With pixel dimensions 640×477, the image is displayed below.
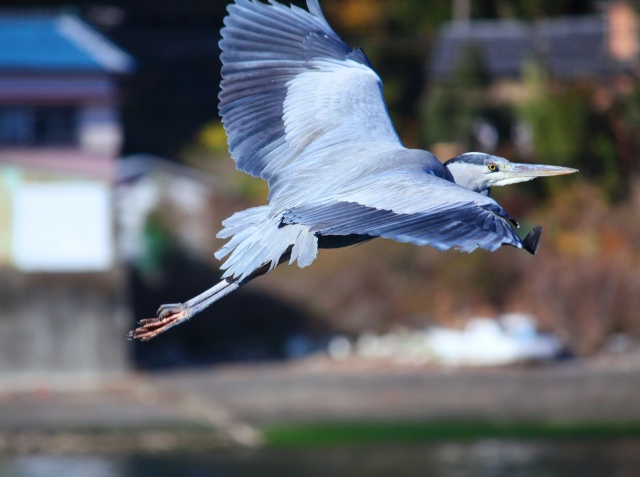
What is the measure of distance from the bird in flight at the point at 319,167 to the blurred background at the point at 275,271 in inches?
278

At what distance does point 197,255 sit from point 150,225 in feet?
3.07

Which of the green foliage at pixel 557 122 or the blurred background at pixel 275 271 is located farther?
the green foliage at pixel 557 122

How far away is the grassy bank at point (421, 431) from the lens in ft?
44.9

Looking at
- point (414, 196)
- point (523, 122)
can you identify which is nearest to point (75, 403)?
point (414, 196)

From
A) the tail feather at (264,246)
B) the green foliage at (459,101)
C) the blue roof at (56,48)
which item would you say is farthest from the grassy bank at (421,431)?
the green foliage at (459,101)

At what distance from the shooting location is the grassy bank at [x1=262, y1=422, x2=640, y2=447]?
13680mm

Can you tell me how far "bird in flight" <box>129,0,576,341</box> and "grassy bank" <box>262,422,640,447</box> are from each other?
24.4ft

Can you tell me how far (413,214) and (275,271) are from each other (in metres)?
13.9

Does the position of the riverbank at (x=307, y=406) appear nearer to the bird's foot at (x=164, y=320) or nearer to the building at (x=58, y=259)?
the building at (x=58, y=259)

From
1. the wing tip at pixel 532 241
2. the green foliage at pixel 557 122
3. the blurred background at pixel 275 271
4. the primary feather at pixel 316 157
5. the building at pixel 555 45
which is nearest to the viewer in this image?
the wing tip at pixel 532 241

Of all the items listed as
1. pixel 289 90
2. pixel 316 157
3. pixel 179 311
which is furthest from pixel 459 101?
pixel 179 311

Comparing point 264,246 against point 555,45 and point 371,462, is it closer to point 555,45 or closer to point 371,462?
point 371,462

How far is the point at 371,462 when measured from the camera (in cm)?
1291

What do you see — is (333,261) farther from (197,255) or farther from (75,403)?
(75,403)
